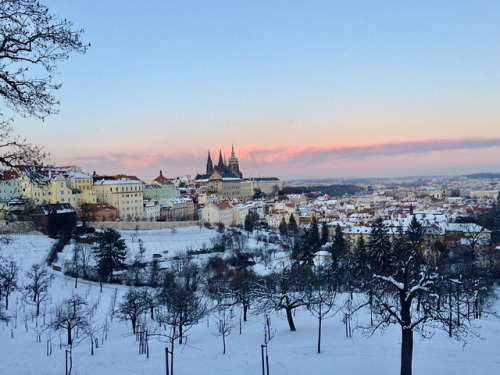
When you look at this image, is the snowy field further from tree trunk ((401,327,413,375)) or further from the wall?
the wall

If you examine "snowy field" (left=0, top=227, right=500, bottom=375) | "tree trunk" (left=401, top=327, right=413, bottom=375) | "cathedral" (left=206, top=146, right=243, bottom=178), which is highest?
"cathedral" (left=206, top=146, right=243, bottom=178)

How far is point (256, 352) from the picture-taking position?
12406 mm

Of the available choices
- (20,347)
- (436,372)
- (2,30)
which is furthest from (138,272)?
(2,30)

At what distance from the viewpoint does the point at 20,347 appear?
578 inches

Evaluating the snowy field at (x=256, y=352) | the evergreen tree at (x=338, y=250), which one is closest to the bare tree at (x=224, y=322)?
the snowy field at (x=256, y=352)

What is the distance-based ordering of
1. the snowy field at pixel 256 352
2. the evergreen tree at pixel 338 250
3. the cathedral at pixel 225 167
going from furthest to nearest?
the cathedral at pixel 225 167
the evergreen tree at pixel 338 250
the snowy field at pixel 256 352

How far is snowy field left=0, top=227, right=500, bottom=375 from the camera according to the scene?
1044 centimetres

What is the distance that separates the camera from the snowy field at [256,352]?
10.4 m

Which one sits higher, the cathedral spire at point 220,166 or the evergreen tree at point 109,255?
the cathedral spire at point 220,166

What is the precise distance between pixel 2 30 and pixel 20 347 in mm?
12735

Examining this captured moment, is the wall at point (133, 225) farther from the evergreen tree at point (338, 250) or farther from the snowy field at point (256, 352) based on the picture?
the snowy field at point (256, 352)

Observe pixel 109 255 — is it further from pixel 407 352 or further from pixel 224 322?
pixel 407 352

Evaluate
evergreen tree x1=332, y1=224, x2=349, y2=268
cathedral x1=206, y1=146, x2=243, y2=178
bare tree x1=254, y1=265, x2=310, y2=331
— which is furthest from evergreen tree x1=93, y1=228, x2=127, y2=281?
cathedral x1=206, y1=146, x2=243, y2=178

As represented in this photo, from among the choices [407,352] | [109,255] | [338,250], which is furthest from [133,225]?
[407,352]
